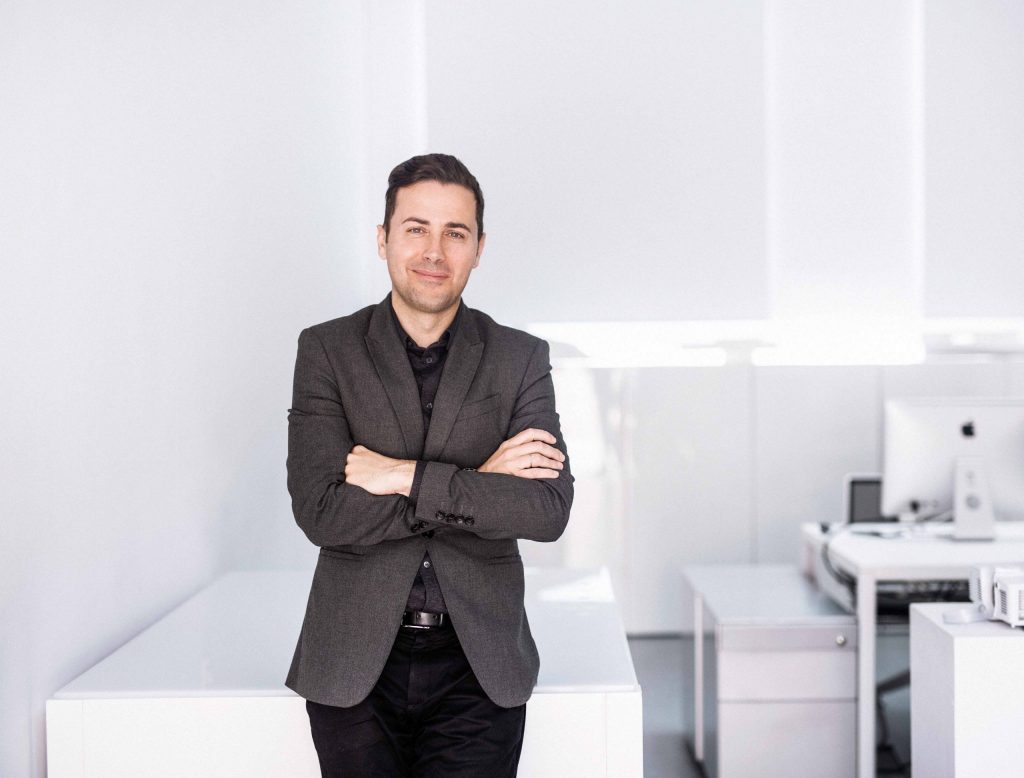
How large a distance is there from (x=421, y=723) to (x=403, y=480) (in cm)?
50

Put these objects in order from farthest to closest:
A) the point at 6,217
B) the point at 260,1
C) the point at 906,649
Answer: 1. the point at 906,649
2. the point at 260,1
3. the point at 6,217

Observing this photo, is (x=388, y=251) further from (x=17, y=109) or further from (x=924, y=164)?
(x=924, y=164)

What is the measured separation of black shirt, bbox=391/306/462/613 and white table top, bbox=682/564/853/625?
165cm

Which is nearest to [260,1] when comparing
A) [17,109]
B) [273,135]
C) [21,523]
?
[273,135]

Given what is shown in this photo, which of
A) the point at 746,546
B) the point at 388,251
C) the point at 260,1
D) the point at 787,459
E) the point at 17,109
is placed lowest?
the point at 746,546

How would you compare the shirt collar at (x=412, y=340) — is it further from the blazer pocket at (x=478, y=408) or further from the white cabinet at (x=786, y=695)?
the white cabinet at (x=786, y=695)

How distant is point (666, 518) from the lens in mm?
5227

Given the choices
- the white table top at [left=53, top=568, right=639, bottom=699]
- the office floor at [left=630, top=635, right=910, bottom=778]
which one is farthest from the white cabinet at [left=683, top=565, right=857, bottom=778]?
the white table top at [left=53, top=568, right=639, bottom=699]

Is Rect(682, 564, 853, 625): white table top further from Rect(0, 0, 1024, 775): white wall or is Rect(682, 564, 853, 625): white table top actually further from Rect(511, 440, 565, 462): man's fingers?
Rect(511, 440, 565, 462): man's fingers

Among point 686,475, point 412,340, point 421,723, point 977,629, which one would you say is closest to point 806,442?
point 686,475

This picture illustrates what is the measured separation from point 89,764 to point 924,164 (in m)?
4.96

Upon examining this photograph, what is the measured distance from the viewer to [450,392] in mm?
1944

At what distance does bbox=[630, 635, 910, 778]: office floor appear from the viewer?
11.9 ft

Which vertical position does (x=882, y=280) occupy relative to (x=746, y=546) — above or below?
above
